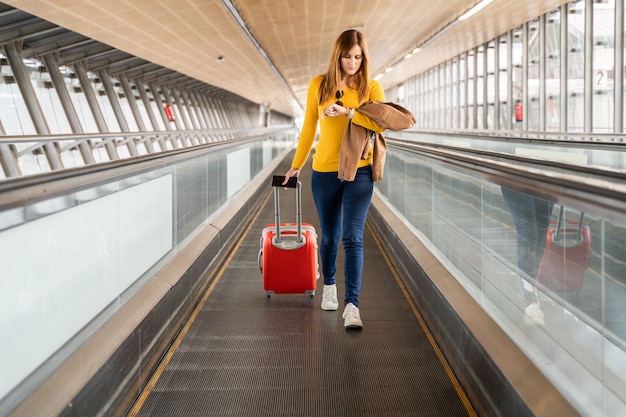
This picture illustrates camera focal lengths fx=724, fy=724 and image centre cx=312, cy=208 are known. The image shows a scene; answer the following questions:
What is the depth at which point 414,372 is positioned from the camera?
3.62m

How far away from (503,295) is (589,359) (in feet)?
3.43

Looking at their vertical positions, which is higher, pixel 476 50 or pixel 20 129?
pixel 476 50

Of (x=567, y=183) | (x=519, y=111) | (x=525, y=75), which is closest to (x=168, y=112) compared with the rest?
(x=519, y=111)

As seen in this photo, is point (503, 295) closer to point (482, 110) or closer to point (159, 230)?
point (159, 230)

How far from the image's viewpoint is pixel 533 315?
9.78 ft

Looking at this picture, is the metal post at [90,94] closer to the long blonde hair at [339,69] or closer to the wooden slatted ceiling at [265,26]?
the wooden slatted ceiling at [265,26]

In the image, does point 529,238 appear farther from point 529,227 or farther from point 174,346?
point 174,346

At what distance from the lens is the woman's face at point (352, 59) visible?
14.0ft

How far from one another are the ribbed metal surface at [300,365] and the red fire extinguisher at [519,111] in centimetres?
1729

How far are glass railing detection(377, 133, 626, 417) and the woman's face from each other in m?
0.80

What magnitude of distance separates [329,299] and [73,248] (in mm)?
2218

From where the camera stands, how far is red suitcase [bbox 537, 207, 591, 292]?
2443mm

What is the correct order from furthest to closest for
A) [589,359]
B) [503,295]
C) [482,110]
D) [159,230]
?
[482,110], [159,230], [503,295], [589,359]

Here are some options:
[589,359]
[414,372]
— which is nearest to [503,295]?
[414,372]
